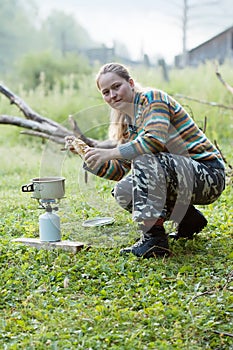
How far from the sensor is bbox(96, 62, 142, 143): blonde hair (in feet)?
10.4

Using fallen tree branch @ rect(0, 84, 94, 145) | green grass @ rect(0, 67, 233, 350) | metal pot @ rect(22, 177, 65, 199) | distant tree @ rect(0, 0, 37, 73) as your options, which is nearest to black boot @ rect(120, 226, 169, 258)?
green grass @ rect(0, 67, 233, 350)

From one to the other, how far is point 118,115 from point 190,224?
0.79 m

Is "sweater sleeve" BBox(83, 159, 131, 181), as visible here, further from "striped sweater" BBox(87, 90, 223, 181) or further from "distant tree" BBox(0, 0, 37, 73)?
"distant tree" BBox(0, 0, 37, 73)

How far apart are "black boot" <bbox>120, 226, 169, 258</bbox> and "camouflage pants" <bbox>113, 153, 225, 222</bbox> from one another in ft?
0.32

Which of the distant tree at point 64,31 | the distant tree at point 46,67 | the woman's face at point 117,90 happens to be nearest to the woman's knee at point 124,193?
the woman's face at point 117,90

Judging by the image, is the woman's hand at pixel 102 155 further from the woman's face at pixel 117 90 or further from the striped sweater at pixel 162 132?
the woman's face at pixel 117 90

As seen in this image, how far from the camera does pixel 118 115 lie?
3.38 metres

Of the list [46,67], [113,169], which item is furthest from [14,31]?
[113,169]

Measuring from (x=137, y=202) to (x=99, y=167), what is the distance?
0.46m

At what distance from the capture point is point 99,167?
346cm

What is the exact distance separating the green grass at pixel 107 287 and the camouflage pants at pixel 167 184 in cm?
27

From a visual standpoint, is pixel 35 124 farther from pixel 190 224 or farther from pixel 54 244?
pixel 190 224

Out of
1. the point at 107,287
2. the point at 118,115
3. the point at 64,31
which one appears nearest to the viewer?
the point at 107,287

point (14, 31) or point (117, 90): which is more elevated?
point (14, 31)
